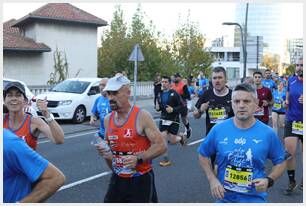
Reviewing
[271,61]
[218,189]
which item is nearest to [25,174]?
[218,189]

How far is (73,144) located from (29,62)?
18.6m

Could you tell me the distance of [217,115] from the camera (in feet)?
20.5

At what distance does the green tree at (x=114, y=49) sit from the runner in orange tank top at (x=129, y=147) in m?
29.4

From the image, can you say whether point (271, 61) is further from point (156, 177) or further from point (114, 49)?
point (156, 177)

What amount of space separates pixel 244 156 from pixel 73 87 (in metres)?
13.6

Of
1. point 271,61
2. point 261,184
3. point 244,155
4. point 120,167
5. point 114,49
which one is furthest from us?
point 271,61

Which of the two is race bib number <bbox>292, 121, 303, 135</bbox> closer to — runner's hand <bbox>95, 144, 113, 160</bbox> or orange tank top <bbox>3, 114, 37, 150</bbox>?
runner's hand <bbox>95, 144, 113, 160</bbox>

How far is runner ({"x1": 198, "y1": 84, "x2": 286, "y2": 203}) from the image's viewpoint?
358cm

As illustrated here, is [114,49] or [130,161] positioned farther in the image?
[114,49]

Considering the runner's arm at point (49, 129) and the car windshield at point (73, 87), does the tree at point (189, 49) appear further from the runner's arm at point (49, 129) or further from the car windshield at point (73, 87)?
the runner's arm at point (49, 129)

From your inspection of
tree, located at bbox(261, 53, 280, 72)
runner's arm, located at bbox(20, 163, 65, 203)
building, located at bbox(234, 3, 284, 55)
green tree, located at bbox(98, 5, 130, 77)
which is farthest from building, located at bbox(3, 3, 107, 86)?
building, located at bbox(234, 3, 284, 55)

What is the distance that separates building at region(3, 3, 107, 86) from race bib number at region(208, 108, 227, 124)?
21612mm

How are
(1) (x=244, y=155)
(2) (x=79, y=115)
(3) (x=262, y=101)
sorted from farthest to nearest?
1. (2) (x=79, y=115)
2. (3) (x=262, y=101)
3. (1) (x=244, y=155)

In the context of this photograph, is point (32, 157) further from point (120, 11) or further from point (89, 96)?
point (120, 11)
